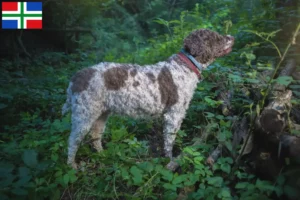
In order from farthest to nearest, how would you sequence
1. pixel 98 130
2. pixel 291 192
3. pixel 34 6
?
pixel 34 6, pixel 98 130, pixel 291 192

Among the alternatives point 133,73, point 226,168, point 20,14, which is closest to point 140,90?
point 133,73

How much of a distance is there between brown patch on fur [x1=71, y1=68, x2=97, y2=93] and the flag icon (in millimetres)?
5060

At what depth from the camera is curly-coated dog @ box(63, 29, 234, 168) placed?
322 centimetres

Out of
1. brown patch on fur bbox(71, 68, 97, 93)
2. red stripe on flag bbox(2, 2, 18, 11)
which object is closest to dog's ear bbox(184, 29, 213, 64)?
brown patch on fur bbox(71, 68, 97, 93)

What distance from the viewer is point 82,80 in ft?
10.5

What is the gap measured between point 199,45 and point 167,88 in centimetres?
67

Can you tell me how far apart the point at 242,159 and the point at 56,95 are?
12.1 feet

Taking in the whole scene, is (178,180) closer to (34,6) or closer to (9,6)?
(9,6)

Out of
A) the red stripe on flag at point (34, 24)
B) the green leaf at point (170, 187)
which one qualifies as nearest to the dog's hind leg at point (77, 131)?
the green leaf at point (170, 187)

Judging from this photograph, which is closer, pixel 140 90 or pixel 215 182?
pixel 215 182

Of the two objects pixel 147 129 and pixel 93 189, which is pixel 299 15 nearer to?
pixel 147 129

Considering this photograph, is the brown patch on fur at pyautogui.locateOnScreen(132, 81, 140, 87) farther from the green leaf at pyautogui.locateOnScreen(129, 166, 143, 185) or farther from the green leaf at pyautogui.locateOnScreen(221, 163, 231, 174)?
the green leaf at pyautogui.locateOnScreen(221, 163, 231, 174)

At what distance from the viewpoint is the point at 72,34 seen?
948 centimetres

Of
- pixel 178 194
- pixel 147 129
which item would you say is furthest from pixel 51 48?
pixel 178 194
